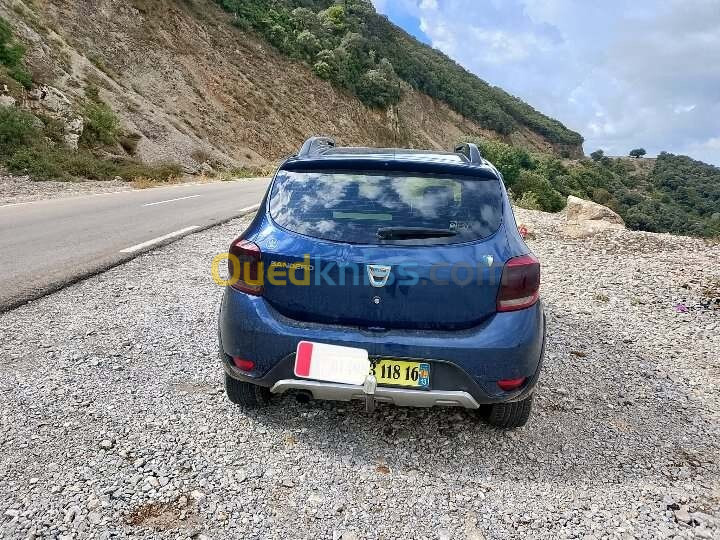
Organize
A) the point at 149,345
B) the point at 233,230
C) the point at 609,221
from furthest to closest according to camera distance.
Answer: the point at 609,221 < the point at 233,230 < the point at 149,345

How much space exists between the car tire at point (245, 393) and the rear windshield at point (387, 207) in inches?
39.5

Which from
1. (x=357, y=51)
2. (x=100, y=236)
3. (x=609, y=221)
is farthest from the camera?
(x=357, y=51)

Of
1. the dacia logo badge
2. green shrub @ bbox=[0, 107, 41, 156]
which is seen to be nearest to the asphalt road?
the dacia logo badge

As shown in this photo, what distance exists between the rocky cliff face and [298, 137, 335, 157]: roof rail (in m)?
20.1

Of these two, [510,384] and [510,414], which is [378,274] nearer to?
[510,384]

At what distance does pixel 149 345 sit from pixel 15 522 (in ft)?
6.50

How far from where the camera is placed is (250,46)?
1770 inches

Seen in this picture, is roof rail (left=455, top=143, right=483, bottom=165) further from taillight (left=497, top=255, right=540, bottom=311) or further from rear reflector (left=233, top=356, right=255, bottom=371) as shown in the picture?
rear reflector (left=233, top=356, right=255, bottom=371)

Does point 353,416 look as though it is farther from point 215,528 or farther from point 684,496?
point 684,496

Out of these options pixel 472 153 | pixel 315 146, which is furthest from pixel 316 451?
pixel 472 153

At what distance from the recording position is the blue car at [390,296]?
255 centimetres

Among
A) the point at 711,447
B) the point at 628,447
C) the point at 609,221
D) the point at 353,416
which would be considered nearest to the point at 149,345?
the point at 353,416

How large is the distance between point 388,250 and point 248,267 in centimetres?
77

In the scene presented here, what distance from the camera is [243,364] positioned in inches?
109
